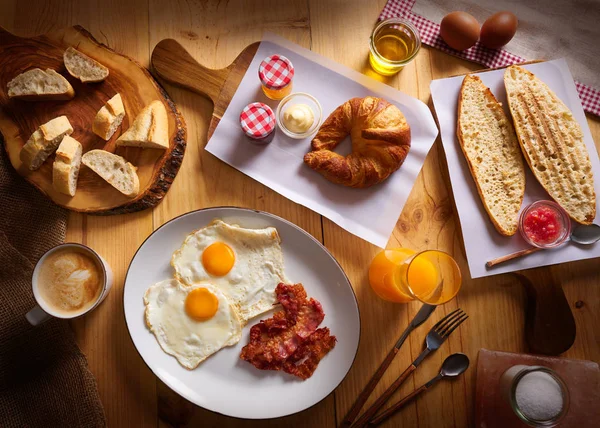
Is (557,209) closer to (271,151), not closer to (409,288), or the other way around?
(409,288)

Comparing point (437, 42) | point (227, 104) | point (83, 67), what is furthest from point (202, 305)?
point (437, 42)

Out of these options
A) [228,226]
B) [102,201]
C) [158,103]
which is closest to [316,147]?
[228,226]

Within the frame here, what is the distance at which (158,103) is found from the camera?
2.24m

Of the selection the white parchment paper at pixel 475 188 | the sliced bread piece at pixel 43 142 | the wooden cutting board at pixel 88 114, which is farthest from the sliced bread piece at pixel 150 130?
the white parchment paper at pixel 475 188

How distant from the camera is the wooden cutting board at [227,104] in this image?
2260mm

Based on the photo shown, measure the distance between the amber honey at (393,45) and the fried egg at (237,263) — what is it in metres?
1.04

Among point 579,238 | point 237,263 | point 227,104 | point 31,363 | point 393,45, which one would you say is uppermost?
point 393,45

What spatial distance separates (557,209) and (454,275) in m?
0.73

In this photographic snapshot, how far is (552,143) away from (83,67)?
2.42m

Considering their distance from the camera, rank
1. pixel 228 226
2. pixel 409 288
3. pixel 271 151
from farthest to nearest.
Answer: pixel 271 151
pixel 228 226
pixel 409 288

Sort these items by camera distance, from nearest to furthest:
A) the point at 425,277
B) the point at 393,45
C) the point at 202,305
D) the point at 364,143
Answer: the point at 425,277
the point at 202,305
the point at 364,143
the point at 393,45

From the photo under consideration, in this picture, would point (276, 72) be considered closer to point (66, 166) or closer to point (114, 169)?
point (114, 169)

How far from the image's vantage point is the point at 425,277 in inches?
81.6

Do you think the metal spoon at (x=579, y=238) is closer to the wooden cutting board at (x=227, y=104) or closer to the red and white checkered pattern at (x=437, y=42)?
the wooden cutting board at (x=227, y=104)
